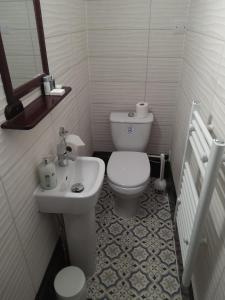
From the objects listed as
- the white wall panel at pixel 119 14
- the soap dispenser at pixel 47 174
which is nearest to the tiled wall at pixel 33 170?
the soap dispenser at pixel 47 174

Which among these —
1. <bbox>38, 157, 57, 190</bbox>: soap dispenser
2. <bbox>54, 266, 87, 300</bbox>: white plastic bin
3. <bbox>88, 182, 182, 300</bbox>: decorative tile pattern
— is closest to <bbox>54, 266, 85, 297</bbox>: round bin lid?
<bbox>54, 266, 87, 300</bbox>: white plastic bin

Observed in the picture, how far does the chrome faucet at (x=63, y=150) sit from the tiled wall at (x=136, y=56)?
3.10ft

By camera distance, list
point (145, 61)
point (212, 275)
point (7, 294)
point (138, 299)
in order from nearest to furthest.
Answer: point (7, 294)
point (212, 275)
point (138, 299)
point (145, 61)

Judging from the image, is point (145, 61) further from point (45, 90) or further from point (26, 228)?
point (26, 228)

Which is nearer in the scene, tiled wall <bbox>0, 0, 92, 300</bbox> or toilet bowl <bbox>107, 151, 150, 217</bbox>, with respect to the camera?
tiled wall <bbox>0, 0, 92, 300</bbox>

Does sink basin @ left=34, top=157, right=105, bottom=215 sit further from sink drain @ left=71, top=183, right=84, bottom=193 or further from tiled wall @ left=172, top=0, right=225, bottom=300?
tiled wall @ left=172, top=0, right=225, bottom=300

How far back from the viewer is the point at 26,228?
3.43ft

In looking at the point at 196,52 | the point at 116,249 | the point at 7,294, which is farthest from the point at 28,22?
the point at 116,249

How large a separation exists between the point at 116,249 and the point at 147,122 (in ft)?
3.52

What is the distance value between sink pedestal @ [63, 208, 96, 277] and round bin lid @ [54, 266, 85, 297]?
0.38 ft

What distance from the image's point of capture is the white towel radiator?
873mm

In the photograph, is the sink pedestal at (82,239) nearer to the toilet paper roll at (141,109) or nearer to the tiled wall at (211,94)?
the tiled wall at (211,94)

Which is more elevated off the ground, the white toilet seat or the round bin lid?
the white toilet seat

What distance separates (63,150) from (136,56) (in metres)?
1.13
